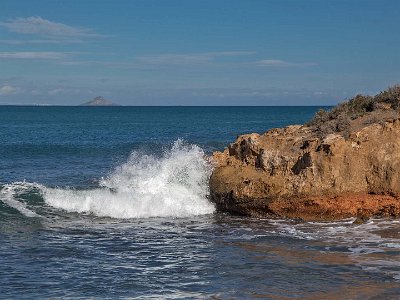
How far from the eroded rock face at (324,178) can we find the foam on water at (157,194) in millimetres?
1173

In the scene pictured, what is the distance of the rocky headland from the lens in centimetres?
1480

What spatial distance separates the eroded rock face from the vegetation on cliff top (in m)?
0.60

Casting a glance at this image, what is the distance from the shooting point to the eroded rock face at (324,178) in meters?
14.8

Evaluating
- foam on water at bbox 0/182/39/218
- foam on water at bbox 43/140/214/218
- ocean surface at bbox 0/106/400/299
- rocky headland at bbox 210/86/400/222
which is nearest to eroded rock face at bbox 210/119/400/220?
rocky headland at bbox 210/86/400/222

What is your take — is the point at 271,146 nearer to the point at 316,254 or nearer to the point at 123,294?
the point at 316,254

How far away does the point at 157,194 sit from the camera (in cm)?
1748

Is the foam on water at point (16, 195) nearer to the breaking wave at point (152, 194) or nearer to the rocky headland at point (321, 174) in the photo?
the breaking wave at point (152, 194)

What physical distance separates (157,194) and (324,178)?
5093 millimetres

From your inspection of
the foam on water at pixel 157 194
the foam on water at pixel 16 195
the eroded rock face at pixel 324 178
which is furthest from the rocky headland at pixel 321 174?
the foam on water at pixel 16 195

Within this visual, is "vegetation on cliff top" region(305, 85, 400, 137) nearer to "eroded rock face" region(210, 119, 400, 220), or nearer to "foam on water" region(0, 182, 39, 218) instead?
"eroded rock face" region(210, 119, 400, 220)

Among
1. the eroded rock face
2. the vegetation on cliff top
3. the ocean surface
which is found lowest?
the ocean surface

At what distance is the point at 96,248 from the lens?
39.6 feet

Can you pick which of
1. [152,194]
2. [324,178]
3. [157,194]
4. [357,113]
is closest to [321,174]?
[324,178]

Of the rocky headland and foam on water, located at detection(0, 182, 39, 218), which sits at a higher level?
the rocky headland
